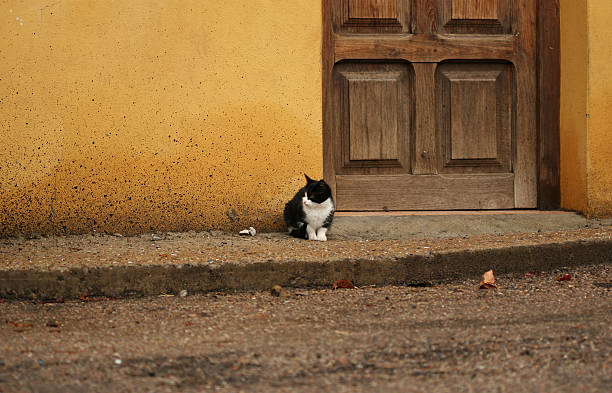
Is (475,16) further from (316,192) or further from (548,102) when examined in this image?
(316,192)

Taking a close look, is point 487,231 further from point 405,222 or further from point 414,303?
point 414,303

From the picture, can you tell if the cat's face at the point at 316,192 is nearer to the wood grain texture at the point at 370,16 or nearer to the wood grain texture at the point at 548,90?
the wood grain texture at the point at 370,16

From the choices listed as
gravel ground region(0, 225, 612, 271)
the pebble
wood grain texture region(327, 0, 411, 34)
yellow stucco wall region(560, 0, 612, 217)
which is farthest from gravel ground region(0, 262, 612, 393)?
wood grain texture region(327, 0, 411, 34)

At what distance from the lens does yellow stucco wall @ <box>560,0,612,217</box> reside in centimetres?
398

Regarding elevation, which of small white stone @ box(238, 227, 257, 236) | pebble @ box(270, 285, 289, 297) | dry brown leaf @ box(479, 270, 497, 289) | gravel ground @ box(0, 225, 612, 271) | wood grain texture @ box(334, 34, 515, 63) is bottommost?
dry brown leaf @ box(479, 270, 497, 289)

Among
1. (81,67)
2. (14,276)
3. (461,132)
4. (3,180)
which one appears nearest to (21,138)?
(3,180)

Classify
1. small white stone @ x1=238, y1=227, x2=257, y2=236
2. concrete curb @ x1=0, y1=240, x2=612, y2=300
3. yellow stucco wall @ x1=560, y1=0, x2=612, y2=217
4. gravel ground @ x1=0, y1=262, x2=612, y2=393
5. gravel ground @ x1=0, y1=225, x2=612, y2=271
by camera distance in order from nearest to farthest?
1. gravel ground @ x1=0, y1=262, x2=612, y2=393
2. concrete curb @ x1=0, y1=240, x2=612, y2=300
3. gravel ground @ x1=0, y1=225, x2=612, y2=271
4. small white stone @ x1=238, y1=227, x2=257, y2=236
5. yellow stucco wall @ x1=560, y1=0, x2=612, y2=217

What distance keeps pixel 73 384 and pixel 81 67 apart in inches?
97.9

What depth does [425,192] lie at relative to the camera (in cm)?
419

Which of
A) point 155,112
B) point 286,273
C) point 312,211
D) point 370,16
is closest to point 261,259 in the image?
point 286,273

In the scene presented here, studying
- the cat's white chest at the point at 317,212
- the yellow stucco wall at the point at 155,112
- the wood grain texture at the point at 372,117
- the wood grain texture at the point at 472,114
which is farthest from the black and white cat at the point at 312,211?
the wood grain texture at the point at 472,114

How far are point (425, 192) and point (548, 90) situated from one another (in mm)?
1104

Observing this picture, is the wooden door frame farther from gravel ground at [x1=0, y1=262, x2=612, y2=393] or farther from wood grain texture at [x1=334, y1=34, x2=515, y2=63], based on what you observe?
Answer: gravel ground at [x1=0, y1=262, x2=612, y2=393]

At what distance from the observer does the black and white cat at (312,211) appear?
3.65m
